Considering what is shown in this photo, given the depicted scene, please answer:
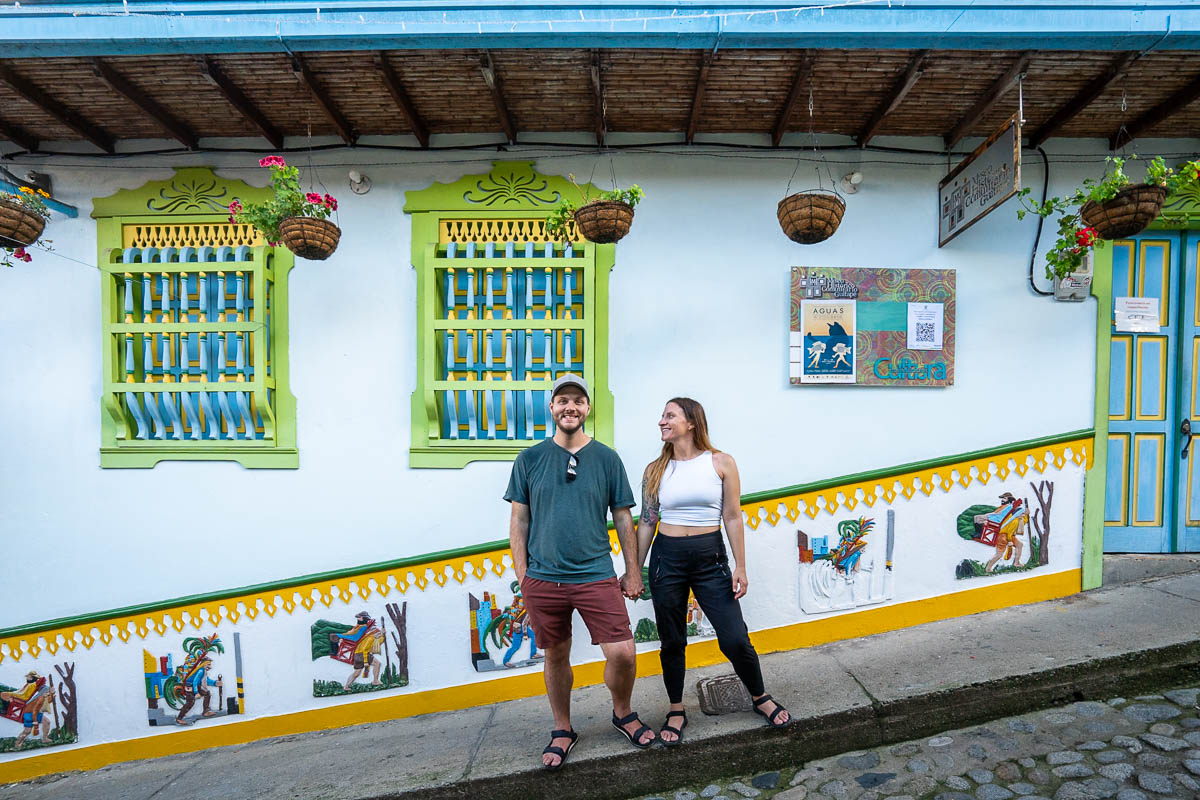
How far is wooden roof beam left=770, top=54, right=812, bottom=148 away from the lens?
11.6 ft

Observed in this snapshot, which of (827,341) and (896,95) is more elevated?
(896,95)

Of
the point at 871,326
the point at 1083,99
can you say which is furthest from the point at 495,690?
the point at 1083,99

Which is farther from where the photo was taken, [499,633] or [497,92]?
[499,633]

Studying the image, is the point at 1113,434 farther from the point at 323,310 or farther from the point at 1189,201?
the point at 323,310

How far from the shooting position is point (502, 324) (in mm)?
4262

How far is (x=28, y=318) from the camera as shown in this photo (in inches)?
172

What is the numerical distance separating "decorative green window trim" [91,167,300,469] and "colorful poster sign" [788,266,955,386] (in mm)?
3432

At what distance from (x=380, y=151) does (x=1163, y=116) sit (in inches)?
194

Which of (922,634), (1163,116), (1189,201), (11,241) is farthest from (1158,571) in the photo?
(11,241)

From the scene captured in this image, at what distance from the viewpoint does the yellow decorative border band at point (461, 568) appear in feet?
14.0

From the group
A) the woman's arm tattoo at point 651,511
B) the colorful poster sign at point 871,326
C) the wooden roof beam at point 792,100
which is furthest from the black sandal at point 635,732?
the wooden roof beam at point 792,100

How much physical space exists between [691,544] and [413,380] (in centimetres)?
226

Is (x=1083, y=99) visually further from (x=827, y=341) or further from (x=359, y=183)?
(x=359, y=183)

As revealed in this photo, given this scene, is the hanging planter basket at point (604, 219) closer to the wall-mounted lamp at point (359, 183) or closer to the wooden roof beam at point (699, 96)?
the wooden roof beam at point (699, 96)
